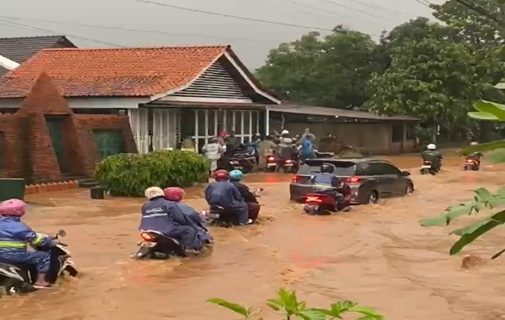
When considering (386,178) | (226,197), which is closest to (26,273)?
(226,197)

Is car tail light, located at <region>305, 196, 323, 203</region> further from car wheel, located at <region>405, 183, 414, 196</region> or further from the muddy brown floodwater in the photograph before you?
car wheel, located at <region>405, 183, 414, 196</region>

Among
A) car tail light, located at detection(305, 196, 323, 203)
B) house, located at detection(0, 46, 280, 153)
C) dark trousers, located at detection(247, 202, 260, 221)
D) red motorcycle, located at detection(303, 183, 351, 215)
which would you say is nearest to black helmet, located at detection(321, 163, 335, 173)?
red motorcycle, located at detection(303, 183, 351, 215)

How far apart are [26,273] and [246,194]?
6.48 meters

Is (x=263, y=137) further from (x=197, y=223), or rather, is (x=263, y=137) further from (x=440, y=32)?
(x=197, y=223)

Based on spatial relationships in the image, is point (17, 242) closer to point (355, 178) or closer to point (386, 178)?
point (355, 178)

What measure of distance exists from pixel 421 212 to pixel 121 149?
35.5 feet

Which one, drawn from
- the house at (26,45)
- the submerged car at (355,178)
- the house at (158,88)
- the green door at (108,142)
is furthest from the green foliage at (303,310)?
the house at (26,45)

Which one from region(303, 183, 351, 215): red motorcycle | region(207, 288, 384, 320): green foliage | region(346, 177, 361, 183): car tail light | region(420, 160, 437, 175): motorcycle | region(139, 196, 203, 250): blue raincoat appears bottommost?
region(420, 160, 437, 175): motorcycle

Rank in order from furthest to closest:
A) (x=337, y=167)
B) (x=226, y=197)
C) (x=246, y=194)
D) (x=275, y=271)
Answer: (x=337, y=167), (x=246, y=194), (x=226, y=197), (x=275, y=271)

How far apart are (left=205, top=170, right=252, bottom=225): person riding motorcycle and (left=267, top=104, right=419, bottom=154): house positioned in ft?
68.1

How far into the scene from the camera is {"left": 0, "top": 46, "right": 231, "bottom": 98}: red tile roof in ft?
92.2

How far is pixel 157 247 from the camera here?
38.3ft

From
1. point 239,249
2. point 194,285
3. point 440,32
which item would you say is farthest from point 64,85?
point 440,32

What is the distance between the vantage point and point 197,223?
12.2 meters
